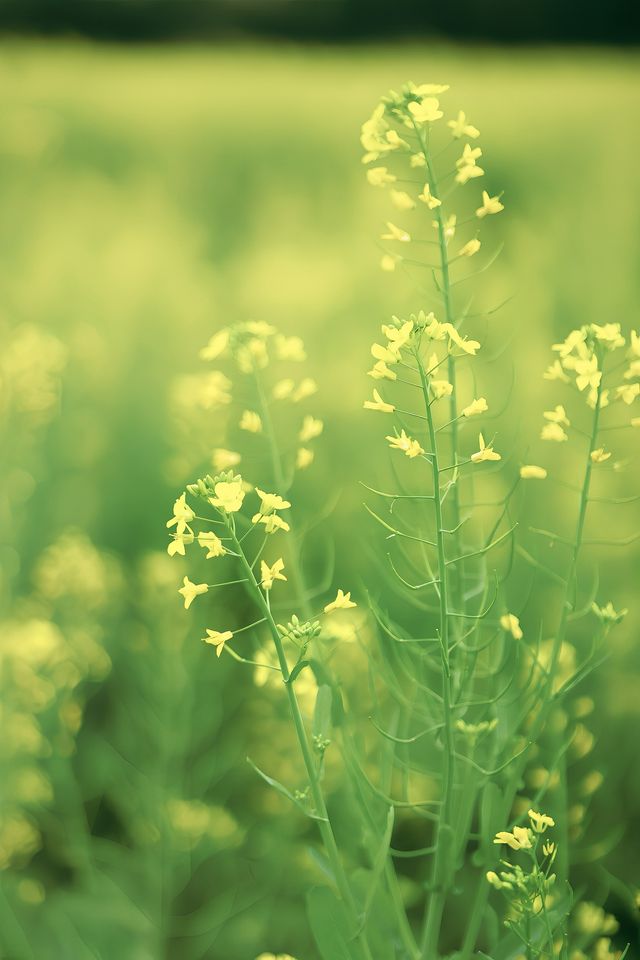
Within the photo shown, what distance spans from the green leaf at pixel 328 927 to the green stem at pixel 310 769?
11mm

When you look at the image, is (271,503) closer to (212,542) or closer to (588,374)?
(212,542)

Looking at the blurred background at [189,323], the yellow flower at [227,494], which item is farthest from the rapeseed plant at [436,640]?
the blurred background at [189,323]

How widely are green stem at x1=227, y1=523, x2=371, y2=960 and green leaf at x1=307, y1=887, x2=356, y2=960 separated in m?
0.01

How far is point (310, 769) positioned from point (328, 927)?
0.13 metres

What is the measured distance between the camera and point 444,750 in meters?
0.52

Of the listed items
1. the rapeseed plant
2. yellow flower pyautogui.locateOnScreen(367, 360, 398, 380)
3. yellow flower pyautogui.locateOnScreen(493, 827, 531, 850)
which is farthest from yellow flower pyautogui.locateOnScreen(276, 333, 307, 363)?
yellow flower pyautogui.locateOnScreen(493, 827, 531, 850)

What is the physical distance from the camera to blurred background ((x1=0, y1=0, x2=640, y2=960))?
1.02m

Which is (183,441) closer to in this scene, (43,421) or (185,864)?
(43,421)

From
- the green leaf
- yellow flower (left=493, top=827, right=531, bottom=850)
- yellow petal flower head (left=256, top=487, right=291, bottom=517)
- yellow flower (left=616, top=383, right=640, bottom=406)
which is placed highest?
yellow flower (left=616, top=383, right=640, bottom=406)

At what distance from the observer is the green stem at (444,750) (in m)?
0.46

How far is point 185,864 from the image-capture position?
100 cm

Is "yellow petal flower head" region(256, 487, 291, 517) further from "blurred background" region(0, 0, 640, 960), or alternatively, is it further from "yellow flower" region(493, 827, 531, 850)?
"blurred background" region(0, 0, 640, 960)

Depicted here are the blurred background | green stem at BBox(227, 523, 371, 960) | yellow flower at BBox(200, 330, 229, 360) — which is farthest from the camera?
the blurred background

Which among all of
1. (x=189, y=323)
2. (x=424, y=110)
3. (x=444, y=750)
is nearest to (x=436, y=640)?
(x=444, y=750)
